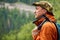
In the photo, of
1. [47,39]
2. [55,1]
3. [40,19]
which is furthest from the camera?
[55,1]

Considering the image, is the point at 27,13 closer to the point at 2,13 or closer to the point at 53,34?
the point at 2,13

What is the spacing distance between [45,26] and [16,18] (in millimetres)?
2966

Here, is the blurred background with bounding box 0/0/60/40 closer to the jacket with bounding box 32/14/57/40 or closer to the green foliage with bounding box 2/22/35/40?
the green foliage with bounding box 2/22/35/40

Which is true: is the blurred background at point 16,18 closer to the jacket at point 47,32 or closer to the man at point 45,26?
the man at point 45,26

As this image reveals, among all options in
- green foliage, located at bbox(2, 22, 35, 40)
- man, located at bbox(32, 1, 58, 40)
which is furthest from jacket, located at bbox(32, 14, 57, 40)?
green foliage, located at bbox(2, 22, 35, 40)

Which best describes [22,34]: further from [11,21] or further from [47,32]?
[47,32]

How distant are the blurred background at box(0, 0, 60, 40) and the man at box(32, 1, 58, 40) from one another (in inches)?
103

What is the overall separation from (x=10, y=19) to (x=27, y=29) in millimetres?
476

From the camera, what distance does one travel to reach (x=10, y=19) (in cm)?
554

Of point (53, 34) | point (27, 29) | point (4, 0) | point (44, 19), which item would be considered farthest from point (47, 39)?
point (4, 0)

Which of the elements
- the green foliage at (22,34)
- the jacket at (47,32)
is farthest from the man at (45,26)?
the green foliage at (22,34)

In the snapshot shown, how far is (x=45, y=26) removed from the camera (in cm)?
257

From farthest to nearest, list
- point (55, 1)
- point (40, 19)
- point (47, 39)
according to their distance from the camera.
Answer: point (55, 1) < point (40, 19) < point (47, 39)

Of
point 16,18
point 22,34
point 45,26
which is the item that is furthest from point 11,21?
point 45,26
